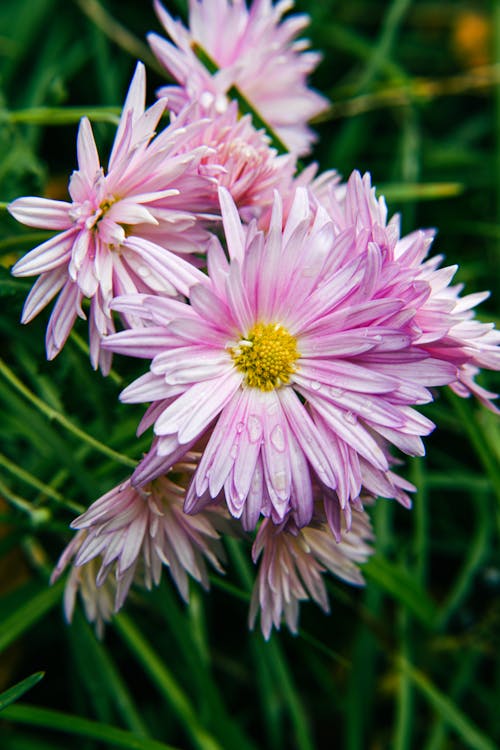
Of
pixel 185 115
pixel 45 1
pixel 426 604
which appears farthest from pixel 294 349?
pixel 45 1

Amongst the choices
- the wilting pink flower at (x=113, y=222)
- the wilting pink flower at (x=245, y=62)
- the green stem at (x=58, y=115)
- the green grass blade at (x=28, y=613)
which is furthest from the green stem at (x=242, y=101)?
the green grass blade at (x=28, y=613)

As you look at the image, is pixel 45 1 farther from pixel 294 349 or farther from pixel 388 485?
pixel 388 485

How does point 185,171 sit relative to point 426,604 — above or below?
above

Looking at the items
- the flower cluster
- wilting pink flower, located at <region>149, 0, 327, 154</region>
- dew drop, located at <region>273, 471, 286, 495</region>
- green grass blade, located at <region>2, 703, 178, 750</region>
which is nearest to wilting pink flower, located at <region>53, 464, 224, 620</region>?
the flower cluster

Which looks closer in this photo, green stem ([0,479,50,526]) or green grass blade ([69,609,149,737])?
green stem ([0,479,50,526])

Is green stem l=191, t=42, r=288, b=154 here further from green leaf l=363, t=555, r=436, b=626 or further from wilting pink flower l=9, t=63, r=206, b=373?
green leaf l=363, t=555, r=436, b=626

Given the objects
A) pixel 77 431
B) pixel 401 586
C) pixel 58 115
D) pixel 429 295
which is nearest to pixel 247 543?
pixel 401 586

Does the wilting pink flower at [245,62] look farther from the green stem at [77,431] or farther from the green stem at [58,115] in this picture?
the green stem at [77,431]
